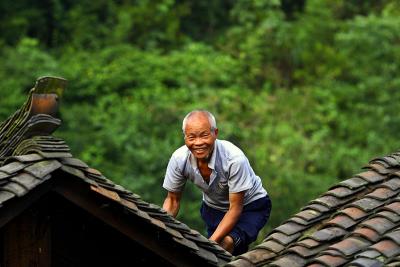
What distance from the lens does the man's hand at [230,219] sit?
9.47 meters

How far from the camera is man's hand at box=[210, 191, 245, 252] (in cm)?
947

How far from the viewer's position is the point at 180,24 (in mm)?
32031

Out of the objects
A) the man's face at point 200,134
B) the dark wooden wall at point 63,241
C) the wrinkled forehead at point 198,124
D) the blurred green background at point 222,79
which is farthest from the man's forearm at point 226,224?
the blurred green background at point 222,79

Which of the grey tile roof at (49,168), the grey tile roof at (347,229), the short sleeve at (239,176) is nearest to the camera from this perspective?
the grey tile roof at (347,229)

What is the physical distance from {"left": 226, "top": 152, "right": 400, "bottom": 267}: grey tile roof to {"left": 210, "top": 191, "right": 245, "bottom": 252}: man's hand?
1.17 m

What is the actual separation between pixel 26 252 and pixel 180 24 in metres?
24.1

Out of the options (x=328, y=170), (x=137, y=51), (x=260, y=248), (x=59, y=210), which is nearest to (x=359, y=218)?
(x=260, y=248)

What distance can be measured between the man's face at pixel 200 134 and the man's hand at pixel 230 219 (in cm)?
43

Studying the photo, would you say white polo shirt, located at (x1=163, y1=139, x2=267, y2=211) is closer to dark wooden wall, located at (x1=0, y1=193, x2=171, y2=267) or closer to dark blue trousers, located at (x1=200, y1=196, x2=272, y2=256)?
dark blue trousers, located at (x1=200, y1=196, x2=272, y2=256)

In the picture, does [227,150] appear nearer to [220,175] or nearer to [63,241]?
[220,175]

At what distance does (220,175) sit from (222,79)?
19.3 m

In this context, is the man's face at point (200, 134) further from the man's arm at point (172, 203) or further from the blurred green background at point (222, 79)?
the blurred green background at point (222, 79)

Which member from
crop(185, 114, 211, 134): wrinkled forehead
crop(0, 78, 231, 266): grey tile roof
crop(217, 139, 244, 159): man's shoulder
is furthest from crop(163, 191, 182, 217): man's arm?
crop(0, 78, 231, 266): grey tile roof

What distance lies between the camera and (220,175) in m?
9.52
